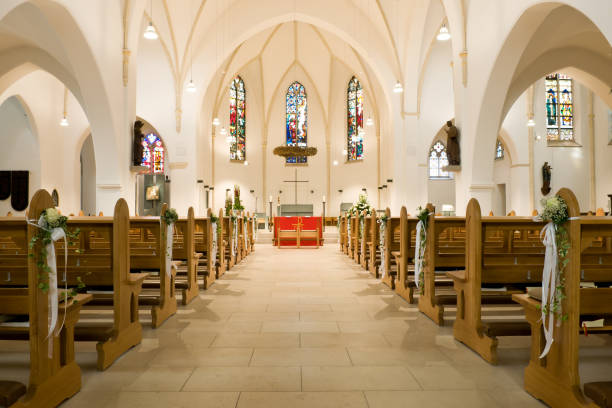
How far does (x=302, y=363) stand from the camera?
11.2 feet

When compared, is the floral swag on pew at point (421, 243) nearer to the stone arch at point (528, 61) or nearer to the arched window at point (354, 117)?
the stone arch at point (528, 61)

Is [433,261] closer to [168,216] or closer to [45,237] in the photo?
[168,216]

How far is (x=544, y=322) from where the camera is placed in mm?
2682

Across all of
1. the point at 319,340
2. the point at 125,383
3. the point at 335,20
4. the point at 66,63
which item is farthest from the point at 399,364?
the point at 335,20

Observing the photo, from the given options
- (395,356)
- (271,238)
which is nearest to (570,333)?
(395,356)

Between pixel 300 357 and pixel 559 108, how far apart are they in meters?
18.0

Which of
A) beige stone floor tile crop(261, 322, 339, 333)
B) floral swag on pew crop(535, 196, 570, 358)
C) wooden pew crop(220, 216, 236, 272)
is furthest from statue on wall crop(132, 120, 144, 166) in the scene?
floral swag on pew crop(535, 196, 570, 358)

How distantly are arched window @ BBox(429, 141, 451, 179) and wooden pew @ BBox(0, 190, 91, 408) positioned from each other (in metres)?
22.5

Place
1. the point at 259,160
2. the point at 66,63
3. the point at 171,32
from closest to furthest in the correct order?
the point at 66,63, the point at 171,32, the point at 259,160

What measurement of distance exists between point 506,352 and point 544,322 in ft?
3.71

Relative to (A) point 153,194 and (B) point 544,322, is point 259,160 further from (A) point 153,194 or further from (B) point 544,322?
(B) point 544,322

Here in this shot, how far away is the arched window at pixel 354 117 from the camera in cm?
2255

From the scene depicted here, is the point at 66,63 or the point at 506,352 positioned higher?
the point at 66,63

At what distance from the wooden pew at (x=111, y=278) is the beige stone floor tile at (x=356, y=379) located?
1.54m
